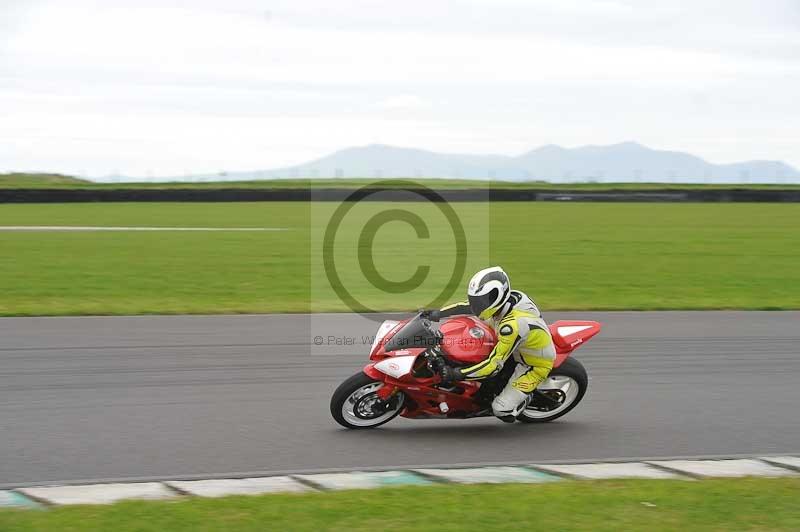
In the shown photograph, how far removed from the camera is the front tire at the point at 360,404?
8.02 meters

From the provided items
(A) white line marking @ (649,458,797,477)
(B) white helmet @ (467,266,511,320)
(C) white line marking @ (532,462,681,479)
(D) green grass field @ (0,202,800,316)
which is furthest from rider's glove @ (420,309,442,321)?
(D) green grass field @ (0,202,800,316)

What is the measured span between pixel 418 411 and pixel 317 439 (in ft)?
3.07

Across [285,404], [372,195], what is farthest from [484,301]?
[372,195]

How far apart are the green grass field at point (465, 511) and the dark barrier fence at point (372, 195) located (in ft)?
130

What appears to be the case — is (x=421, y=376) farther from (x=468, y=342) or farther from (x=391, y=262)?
(x=391, y=262)

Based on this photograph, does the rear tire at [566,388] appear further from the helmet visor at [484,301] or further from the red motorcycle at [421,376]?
the helmet visor at [484,301]

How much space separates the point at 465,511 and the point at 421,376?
2.17 m

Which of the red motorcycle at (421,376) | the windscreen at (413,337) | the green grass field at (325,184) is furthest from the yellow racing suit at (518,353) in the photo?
the green grass field at (325,184)

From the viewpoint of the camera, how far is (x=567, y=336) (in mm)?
8422

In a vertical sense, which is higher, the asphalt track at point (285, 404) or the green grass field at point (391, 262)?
the green grass field at point (391, 262)

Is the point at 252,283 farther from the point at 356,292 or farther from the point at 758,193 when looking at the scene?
the point at 758,193

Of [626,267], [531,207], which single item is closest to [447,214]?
[531,207]

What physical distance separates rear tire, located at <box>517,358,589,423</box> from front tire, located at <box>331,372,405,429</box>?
1.21 metres

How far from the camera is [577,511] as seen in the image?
→ 5.87m
